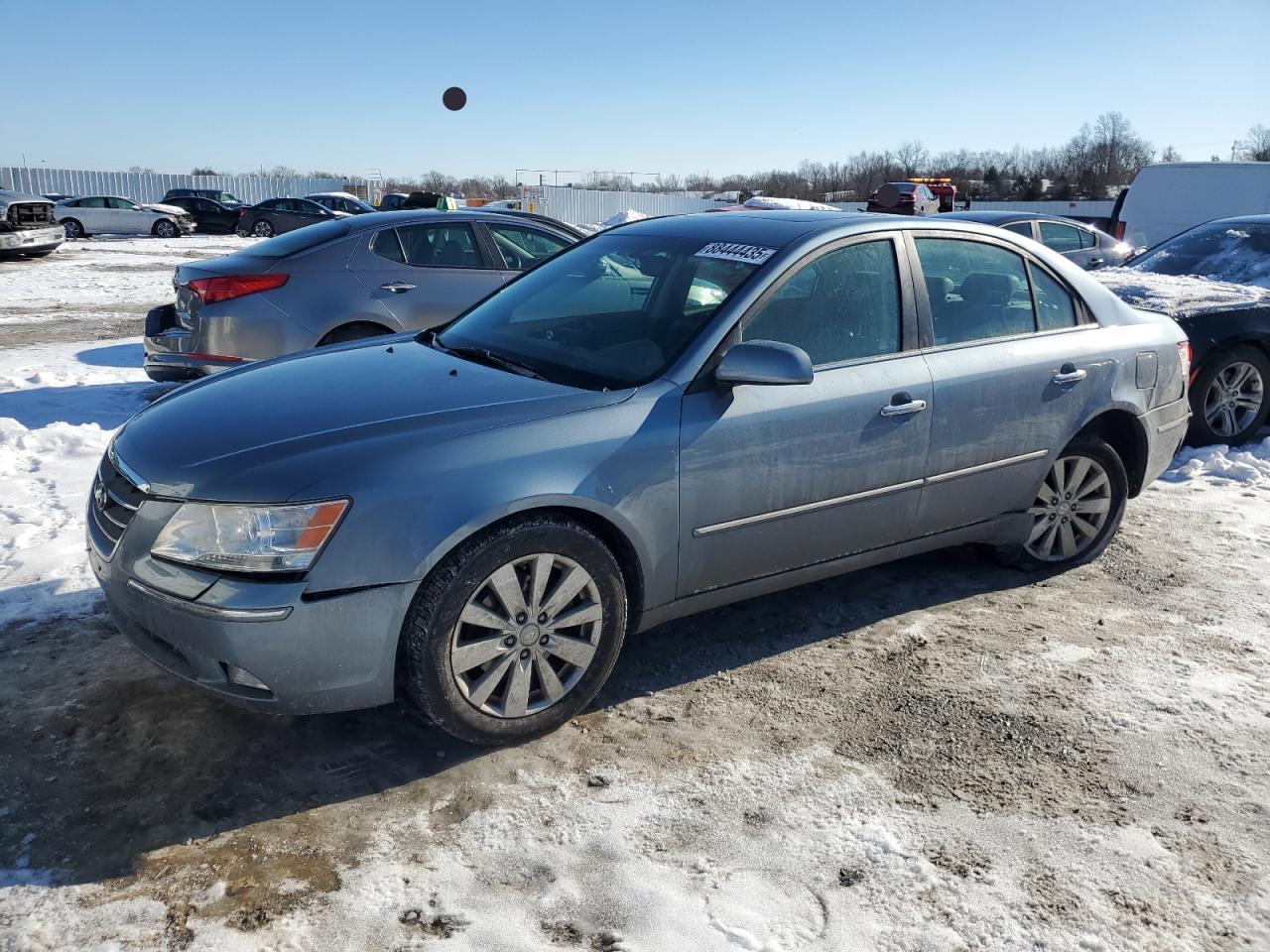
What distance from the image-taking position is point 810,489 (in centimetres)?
375

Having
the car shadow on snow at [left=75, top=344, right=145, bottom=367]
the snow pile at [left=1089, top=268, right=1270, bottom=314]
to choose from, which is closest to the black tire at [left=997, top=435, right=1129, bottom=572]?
the snow pile at [left=1089, top=268, right=1270, bottom=314]

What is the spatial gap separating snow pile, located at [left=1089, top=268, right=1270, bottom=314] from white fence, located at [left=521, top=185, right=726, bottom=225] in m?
31.5

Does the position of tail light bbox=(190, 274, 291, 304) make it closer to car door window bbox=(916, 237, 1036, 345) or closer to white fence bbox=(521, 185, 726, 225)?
car door window bbox=(916, 237, 1036, 345)

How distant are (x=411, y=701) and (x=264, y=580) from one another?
604 mm

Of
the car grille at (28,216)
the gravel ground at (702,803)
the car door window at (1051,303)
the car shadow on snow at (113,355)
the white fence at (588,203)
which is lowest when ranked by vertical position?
the gravel ground at (702,803)

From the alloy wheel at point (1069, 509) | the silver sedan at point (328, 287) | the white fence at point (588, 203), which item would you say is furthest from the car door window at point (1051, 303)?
the white fence at point (588, 203)

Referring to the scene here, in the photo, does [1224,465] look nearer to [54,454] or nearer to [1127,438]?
[1127,438]

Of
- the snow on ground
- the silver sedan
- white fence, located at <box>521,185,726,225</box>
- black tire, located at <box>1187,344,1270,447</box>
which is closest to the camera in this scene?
the silver sedan

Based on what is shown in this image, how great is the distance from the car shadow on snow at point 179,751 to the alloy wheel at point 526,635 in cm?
22

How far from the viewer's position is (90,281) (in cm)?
1691

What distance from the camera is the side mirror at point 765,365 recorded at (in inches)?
134

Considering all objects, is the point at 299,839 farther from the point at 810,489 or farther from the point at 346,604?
the point at 810,489

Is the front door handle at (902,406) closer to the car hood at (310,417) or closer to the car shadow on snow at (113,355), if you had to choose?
the car hood at (310,417)

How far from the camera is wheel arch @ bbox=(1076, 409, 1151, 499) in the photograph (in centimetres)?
480
